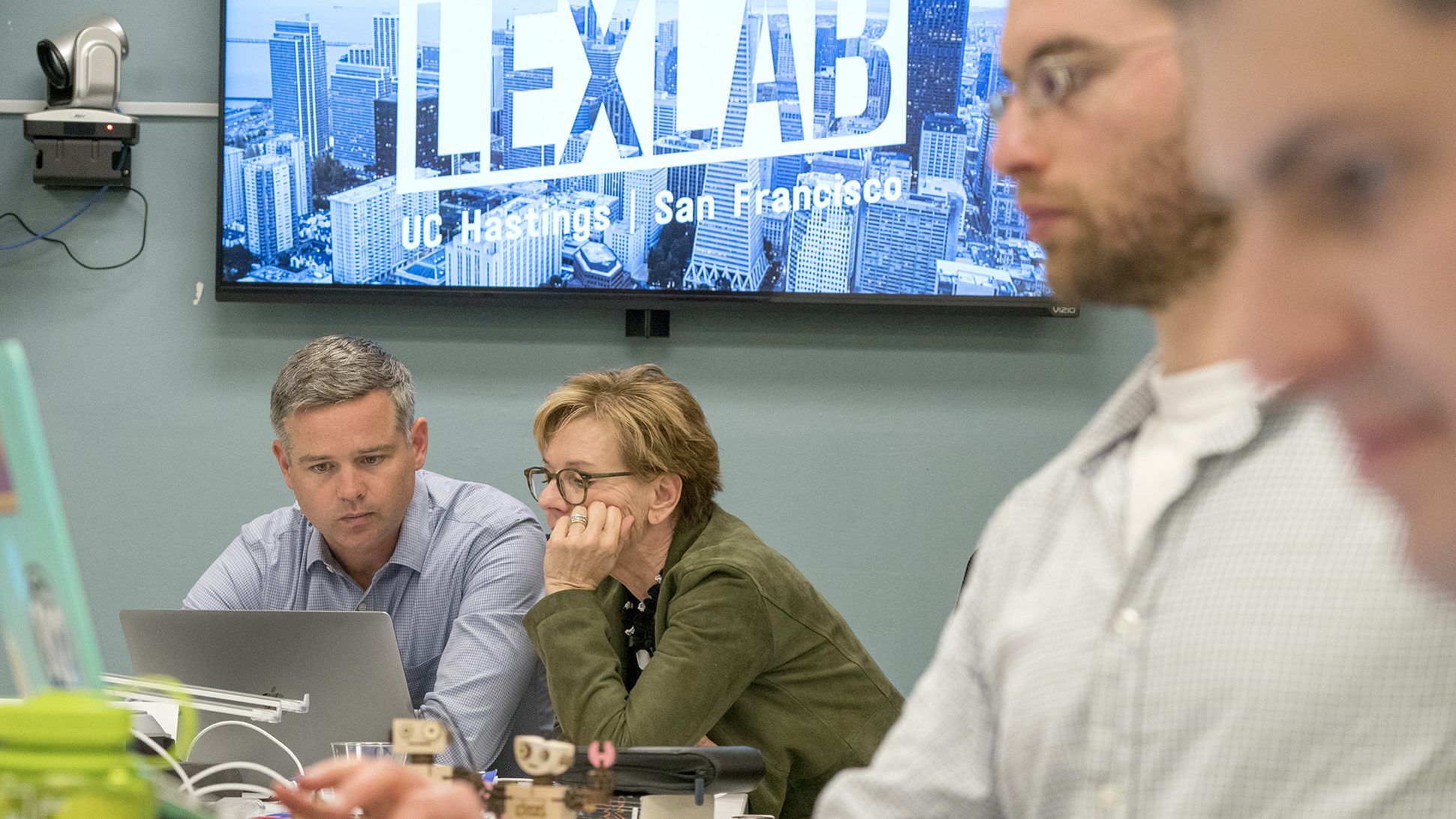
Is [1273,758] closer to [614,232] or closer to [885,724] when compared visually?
[885,724]

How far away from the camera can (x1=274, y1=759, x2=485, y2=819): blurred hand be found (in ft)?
2.88

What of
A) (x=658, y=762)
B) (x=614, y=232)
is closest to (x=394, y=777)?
(x=658, y=762)

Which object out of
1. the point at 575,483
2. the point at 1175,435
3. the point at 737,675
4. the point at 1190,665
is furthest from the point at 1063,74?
the point at 575,483

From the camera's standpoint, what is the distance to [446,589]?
7.47ft

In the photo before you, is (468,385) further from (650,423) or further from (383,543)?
(650,423)

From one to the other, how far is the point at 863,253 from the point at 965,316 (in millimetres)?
275

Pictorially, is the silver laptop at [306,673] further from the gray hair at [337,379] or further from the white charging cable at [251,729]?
the gray hair at [337,379]

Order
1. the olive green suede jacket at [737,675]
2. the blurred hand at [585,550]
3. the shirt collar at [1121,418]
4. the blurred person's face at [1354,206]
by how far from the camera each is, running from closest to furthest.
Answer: the blurred person's face at [1354,206] → the shirt collar at [1121,418] → the olive green suede jacket at [737,675] → the blurred hand at [585,550]

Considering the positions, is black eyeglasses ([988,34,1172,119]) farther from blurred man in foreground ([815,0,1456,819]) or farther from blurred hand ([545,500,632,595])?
blurred hand ([545,500,632,595])

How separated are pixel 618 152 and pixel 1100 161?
2.15 m

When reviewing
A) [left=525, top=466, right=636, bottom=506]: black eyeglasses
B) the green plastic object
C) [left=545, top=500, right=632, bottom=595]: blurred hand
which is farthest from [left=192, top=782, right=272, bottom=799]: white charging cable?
the green plastic object

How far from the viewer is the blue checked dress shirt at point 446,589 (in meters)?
2.10

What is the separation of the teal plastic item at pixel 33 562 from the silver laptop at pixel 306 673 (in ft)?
3.84

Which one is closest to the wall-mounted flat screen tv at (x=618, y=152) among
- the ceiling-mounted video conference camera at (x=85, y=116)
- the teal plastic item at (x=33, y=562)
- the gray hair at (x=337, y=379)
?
the ceiling-mounted video conference camera at (x=85, y=116)
